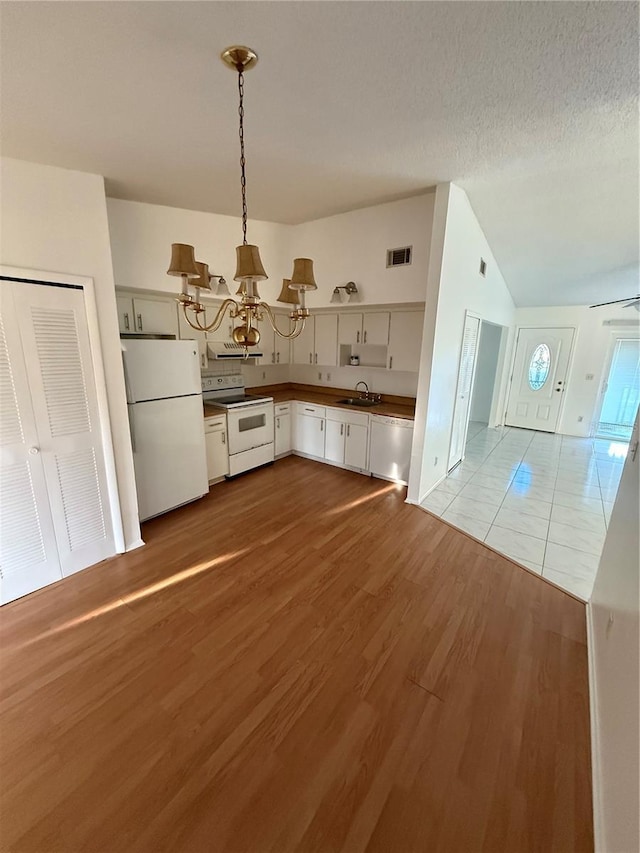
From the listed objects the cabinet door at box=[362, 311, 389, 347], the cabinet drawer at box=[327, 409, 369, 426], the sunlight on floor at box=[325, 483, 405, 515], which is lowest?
the sunlight on floor at box=[325, 483, 405, 515]

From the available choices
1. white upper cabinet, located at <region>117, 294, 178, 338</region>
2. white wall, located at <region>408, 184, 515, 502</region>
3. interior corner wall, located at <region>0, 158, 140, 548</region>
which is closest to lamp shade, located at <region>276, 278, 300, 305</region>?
interior corner wall, located at <region>0, 158, 140, 548</region>

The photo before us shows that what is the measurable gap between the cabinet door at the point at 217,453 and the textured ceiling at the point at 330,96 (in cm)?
231

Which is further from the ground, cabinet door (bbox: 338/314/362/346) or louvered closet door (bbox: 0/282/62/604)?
cabinet door (bbox: 338/314/362/346)

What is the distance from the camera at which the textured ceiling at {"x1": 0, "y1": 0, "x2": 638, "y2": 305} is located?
1222 mm

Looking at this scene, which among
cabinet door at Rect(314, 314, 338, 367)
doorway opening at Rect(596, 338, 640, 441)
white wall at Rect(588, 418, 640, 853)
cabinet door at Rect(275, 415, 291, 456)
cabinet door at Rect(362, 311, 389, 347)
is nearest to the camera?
white wall at Rect(588, 418, 640, 853)

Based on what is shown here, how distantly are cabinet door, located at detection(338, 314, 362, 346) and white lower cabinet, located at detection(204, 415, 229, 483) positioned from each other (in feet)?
6.38

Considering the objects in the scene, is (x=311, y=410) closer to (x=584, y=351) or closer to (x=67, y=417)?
(x=67, y=417)

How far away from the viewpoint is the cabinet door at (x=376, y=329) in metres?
4.20

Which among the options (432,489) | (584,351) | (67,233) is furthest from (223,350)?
(584,351)

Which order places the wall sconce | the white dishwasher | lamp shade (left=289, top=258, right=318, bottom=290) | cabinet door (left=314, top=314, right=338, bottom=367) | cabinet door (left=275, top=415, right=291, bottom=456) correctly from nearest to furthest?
lamp shade (left=289, top=258, right=318, bottom=290) < the wall sconce < the white dishwasher < cabinet door (left=314, top=314, right=338, bottom=367) < cabinet door (left=275, top=415, right=291, bottom=456)

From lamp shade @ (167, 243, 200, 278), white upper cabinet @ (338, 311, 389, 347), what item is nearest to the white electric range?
white upper cabinet @ (338, 311, 389, 347)

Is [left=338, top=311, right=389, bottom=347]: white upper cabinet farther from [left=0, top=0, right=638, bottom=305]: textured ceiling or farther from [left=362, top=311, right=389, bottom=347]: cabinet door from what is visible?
[left=0, top=0, right=638, bottom=305]: textured ceiling

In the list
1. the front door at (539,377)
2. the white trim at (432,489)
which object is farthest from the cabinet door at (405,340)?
the front door at (539,377)

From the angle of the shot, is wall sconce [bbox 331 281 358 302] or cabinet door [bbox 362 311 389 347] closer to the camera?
wall sconce [bbox 331 281 358 302]
